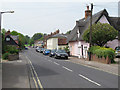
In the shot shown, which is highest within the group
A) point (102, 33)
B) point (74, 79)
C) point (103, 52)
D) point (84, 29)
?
point (84, 29)

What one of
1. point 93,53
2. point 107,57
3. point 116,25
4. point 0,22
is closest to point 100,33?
point 93,53

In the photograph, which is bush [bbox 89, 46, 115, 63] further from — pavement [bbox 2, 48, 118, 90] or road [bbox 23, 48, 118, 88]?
road [bbox 23, 48, 118, 88]

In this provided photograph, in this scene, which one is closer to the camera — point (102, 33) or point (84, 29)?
point (102, 33)

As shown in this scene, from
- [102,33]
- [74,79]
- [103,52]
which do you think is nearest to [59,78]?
[74,79]

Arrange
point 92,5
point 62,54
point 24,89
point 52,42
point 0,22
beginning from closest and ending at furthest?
point 24,89 < point 0,22 < point 92,5 < point 62,54 < point 52,42

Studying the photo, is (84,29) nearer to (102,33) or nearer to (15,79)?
(102,33)

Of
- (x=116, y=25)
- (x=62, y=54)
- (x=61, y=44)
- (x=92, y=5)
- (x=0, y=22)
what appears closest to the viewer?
(x=0, y=22)

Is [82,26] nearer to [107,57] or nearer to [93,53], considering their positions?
[93,53]

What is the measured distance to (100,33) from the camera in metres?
27.5

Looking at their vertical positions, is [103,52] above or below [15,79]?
above

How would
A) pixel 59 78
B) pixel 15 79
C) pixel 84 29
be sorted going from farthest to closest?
pixel 84 29 < pixel 59 78 < pixel 15 79

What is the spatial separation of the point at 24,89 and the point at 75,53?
34.5 metres

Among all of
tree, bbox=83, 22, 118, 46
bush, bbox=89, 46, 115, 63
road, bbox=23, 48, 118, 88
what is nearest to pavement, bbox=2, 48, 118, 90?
road, bbox=23, 48, 118, 88

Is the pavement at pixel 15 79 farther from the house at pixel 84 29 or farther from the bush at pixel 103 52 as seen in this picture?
the house at pixel 84 29
